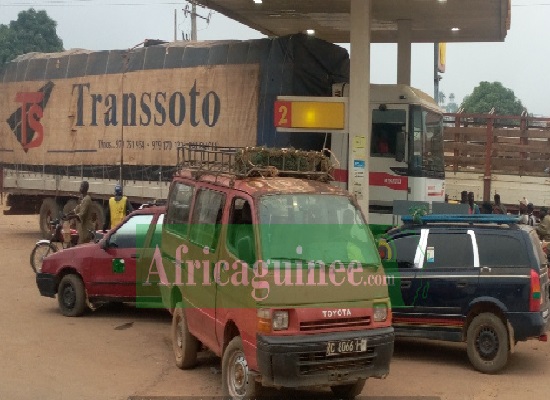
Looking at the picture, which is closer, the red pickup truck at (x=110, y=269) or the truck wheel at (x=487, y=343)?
the truck wheel at (x=487, y=343)

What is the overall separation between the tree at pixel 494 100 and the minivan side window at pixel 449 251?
5078cm

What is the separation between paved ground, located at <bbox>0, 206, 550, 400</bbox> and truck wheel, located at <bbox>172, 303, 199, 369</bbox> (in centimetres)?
12

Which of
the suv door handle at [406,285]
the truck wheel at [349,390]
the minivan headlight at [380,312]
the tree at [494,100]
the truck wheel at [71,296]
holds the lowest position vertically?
the truck wheel at [349,390]

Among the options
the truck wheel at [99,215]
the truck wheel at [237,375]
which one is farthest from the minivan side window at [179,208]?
the truck wheel at [99,215]

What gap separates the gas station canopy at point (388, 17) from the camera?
15.4 meters

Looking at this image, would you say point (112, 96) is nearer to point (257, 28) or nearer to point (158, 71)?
point (158, 71)

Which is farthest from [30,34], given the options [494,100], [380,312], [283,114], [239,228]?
[380,312]

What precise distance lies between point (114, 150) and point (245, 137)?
4620mm

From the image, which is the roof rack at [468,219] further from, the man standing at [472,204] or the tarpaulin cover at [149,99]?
the man standing at [472,204]

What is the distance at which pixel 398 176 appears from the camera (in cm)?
1359

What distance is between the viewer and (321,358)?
6.39 meters

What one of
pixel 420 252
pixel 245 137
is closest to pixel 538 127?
pixel 245 137

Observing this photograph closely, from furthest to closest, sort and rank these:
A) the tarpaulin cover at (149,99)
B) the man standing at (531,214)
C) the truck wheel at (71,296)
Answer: the tarpaulin cover at (149,99) → the man standing at (531,214) → the truck wheel at (71,296)

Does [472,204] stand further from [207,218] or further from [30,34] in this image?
[30,34]
